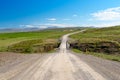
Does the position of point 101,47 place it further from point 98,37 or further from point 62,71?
point 62,71

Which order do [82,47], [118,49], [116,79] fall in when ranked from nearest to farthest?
[116,79] → [118,49] → [82,47]

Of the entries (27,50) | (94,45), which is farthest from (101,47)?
(27,50)

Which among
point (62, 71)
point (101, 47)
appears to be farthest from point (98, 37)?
point (62, 71)

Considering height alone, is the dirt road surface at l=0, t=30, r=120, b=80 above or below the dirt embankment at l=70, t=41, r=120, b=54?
above

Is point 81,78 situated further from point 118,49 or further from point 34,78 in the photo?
point 118,49

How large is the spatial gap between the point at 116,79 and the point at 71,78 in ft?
8.30

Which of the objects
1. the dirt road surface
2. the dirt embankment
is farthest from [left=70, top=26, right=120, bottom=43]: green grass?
the dirt road surface

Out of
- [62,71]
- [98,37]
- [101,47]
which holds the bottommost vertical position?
[101,47]

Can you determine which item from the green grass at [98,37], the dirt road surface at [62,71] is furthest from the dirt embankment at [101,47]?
the dirt road surface at [62,71]

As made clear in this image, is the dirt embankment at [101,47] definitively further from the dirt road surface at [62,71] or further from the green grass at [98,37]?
the dirt road surface at [62,71]

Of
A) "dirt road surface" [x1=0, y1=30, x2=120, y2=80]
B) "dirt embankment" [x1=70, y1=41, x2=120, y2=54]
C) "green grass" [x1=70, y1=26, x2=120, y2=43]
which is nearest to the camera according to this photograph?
"dirt road surface" [x1=0, y1=30, x2=120, y2=80]

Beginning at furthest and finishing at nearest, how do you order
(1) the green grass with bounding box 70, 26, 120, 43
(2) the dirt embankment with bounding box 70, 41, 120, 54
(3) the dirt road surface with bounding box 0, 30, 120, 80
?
(1) the green grass with bounding box 70, 26, 120, 43 < (2) the dirt embankment with bounding box 70, 41, 120, 54 < (3) the dirt road surface with bounding box 0, 30, 120, 80

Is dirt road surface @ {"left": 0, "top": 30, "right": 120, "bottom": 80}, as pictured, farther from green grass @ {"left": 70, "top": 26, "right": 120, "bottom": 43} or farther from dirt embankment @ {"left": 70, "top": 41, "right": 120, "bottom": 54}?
green grass @ {"left": 70, "top": 26, "right": 120, "bottom": 43}

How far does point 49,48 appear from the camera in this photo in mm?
50875
